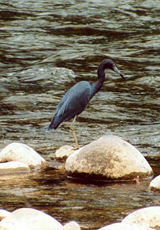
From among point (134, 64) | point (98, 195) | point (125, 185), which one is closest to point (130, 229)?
point (98, 195)

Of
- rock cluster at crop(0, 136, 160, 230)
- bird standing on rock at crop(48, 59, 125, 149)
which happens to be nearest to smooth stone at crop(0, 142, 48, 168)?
rock cluster at crop(0, 136, 160, 230)

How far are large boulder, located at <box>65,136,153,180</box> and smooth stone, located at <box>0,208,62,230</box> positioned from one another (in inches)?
76.1

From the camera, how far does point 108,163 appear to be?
6.04 metres

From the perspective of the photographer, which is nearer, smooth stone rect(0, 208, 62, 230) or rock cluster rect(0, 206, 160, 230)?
rock cluster rect(0, 206, 160, 230)

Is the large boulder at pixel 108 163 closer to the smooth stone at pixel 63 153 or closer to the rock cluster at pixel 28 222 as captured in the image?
the smooth stone at pixel 63 153

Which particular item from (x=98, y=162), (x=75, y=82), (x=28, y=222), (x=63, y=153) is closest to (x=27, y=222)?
(x=28, y=222)

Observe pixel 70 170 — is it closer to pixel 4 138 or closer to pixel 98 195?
pixel 98 195

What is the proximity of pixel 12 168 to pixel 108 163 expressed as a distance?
1164 mm

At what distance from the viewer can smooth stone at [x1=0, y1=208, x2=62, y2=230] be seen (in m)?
4.06

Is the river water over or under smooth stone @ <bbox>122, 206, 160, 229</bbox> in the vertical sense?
under

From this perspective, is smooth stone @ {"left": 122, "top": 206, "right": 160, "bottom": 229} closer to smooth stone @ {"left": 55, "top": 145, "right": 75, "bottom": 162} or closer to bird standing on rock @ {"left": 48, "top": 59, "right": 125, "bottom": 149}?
smooth stone @ {"left": 55, "top": 145, "right": 75, "bottom": 162}

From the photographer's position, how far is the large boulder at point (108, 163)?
19.8 ft

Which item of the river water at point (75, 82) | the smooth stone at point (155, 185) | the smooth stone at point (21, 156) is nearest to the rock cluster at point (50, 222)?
the river water at point (75, 82)

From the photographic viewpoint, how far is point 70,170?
6.22m
